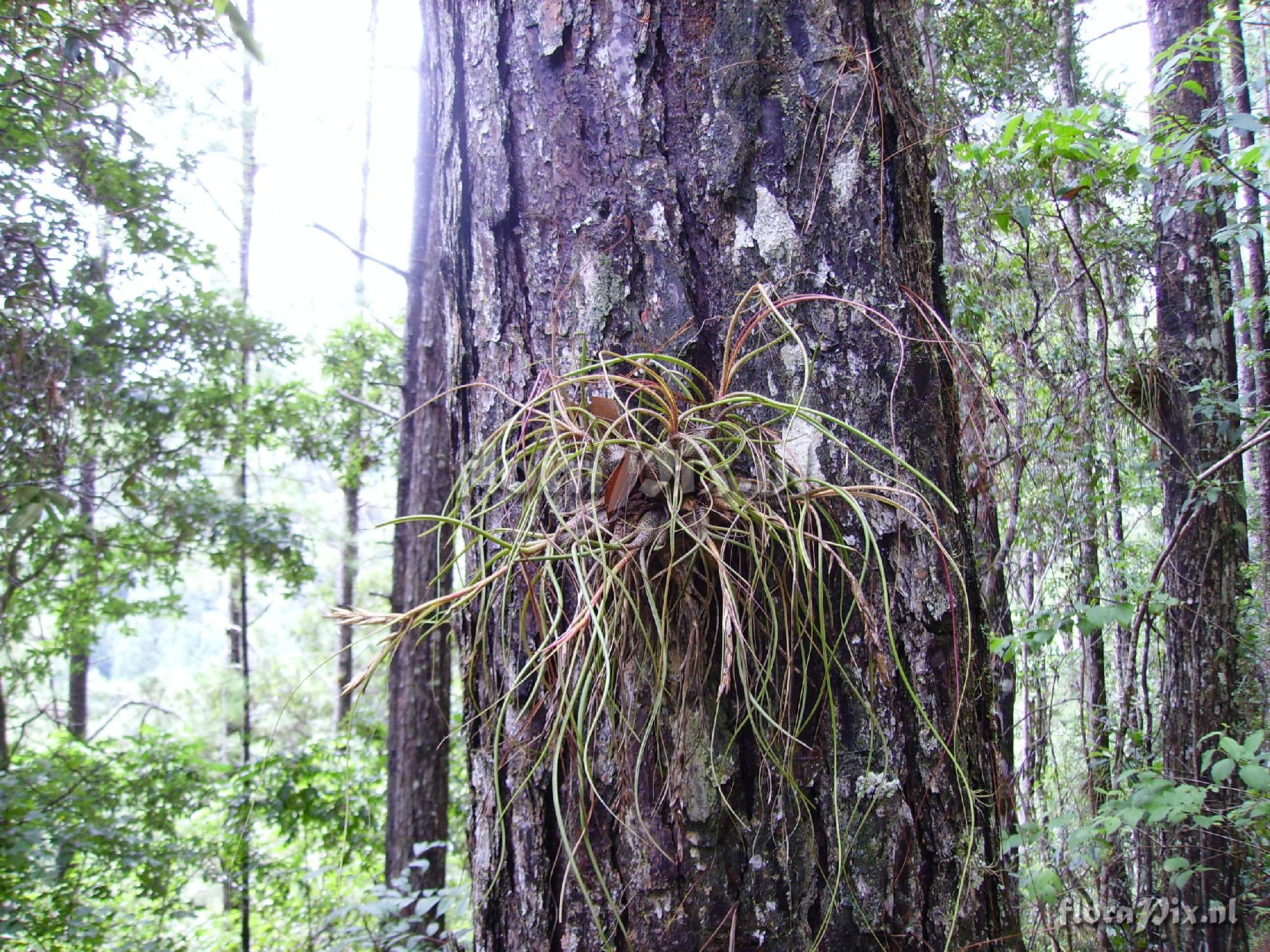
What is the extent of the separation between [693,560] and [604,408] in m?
0.18

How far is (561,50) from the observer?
0.92 m

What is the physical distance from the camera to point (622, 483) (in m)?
0.73

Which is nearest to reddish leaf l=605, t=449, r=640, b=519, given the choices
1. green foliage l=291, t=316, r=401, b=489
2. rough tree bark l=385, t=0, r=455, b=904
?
rough tree bark l=385, t=0, r=455, b=904

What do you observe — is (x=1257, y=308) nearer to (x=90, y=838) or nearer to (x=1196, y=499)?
(x=1196, y=499)

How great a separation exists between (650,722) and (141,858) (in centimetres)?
432

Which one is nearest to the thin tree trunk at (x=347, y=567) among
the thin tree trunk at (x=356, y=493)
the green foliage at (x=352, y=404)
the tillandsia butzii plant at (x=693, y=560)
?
the thin tree trunk at (x=356, y=493)

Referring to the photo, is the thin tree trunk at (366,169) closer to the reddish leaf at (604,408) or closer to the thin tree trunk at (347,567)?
the thin tree trunk at (347,567)

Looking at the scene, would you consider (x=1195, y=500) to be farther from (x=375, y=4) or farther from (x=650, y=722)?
(x=375, y=4)

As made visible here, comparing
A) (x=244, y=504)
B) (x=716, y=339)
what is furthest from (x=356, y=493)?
(x=716, y=339)

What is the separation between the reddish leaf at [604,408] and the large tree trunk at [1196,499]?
3.42m

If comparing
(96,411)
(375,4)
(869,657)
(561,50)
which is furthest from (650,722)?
(375,4)

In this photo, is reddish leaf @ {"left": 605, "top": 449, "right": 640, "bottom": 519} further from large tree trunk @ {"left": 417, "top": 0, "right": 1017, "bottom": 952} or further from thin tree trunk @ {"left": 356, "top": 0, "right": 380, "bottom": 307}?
thin tree trunk @ {"left": 356, "top": 0, "right": 380, "bottom": 307}

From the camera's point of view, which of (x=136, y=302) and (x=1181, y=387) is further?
(x=136, y=302)

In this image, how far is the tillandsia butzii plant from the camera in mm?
688
